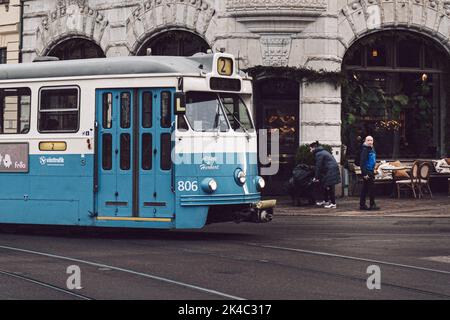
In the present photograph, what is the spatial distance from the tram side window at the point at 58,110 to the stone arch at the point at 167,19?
1170 cm

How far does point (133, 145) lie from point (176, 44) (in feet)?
45.4

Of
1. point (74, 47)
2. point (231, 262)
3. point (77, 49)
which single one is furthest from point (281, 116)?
point (231, 262)

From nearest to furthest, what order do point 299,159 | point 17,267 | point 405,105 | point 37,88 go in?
point 17,267 → point 37,88 → point 299,159 → point 405,105

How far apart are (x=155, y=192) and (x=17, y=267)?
409 centimetres

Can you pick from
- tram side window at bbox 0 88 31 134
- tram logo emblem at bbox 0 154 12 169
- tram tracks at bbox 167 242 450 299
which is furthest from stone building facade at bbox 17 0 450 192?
tram tracks at bbox 167 242 450 299

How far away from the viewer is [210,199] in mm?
16750

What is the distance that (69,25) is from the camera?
32.4 metres

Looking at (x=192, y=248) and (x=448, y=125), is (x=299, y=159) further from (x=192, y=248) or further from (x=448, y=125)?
(x=192, y=248)

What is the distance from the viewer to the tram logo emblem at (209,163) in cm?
1684

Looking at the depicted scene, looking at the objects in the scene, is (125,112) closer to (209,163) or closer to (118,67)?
(118,67)

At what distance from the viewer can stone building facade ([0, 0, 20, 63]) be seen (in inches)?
1356

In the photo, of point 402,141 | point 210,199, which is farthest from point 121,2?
point 210,199

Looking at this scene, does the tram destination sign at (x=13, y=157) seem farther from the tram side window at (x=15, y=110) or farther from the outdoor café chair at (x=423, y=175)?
the outdoor café chair at (x=423, y=175)

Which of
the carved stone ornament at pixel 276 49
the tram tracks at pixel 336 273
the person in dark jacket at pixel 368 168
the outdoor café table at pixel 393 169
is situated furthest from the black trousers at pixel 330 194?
the tram tracks at pixel 336 273
